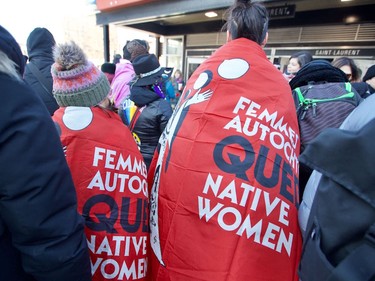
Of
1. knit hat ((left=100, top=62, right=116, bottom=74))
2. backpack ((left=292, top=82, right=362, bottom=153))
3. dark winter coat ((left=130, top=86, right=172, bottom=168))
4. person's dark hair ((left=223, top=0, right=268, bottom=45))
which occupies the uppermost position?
person's dark hair ((left=223, top=0, right=268, bottom=45))

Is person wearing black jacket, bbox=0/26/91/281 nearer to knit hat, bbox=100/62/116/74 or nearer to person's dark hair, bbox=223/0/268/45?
person's dark hair, bbox=223/0/268/45

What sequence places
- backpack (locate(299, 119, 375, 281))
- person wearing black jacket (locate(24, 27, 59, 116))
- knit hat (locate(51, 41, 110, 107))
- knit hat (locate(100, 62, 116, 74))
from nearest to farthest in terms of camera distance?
backpack (locate(299, 119, 375, 281))
knit hat (locate(51, 41, 110, 107))
person wearing black jacket (locate(24, 27, 59, 116))
knit hat (locate(100, 62, 116, 74))

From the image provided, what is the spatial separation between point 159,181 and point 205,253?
1.29 feet

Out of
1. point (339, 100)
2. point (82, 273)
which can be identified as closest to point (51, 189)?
point (82, 273)

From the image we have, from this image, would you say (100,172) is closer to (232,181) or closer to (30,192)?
(30,192)

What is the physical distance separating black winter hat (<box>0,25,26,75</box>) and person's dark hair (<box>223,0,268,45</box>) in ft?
3.16

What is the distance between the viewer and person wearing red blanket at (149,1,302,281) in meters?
0.98

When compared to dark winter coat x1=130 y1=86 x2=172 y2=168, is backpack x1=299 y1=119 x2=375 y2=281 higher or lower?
higher

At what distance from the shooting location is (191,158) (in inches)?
42.8

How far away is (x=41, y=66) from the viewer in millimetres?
2266

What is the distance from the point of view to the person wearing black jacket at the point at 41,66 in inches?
86.8

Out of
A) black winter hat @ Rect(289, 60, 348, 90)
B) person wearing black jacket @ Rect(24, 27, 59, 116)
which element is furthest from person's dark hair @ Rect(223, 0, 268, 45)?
person wearing black jacket @ Rect(24, 27, 59, 116)

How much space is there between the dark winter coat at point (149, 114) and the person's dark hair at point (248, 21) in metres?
1.12

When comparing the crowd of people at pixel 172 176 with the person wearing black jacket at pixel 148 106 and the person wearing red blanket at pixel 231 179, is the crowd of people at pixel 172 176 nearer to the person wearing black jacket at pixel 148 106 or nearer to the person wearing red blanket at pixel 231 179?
the person wearing red blanket at pixel 231 179
